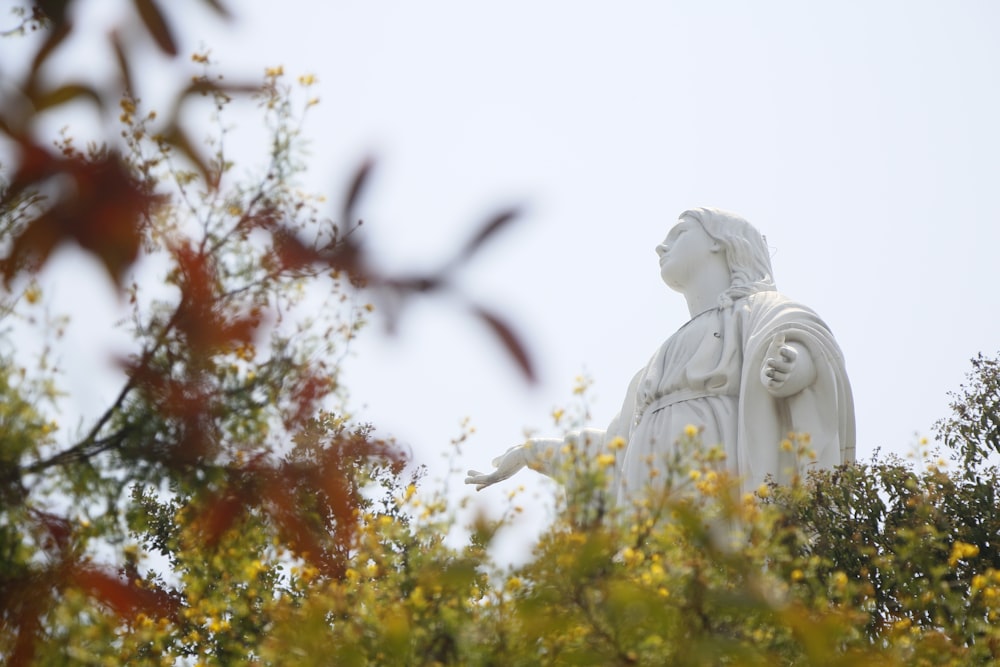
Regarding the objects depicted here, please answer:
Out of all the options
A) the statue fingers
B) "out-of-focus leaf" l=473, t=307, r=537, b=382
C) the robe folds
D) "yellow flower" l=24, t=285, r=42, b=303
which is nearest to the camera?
"out-of-focus leaf" l=473, t=307, r=537, b=382

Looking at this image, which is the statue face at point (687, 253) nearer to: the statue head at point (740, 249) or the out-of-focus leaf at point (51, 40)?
the statue head at point (740, 249)

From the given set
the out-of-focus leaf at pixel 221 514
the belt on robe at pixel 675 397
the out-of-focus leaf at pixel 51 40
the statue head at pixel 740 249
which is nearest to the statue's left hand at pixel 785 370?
the belt on robe at pixel 675 397

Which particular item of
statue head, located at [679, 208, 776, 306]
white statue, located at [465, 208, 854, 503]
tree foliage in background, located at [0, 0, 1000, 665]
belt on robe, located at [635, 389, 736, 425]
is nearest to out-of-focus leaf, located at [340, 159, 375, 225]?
tree foliage in background, located at [0, 0, 1000, 665]

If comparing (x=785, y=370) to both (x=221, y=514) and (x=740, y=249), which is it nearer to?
(x=740, y=249)

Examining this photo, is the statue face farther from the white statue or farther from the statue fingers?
the statue fingers

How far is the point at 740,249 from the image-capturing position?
896cm

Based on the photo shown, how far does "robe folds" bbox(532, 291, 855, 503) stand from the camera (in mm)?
7910

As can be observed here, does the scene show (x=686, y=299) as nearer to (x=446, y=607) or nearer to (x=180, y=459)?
(x=446, y=607)

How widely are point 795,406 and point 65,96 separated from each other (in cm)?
667

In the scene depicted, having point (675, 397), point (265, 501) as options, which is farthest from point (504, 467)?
point (265, 501)

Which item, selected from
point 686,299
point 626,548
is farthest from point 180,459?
point 686,299

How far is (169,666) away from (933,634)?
2.95 m

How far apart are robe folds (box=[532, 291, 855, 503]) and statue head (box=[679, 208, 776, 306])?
0.22 meters

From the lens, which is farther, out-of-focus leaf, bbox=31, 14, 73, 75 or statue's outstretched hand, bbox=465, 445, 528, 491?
statue's outstretched hand, bbox=465, 445, 528, 491
